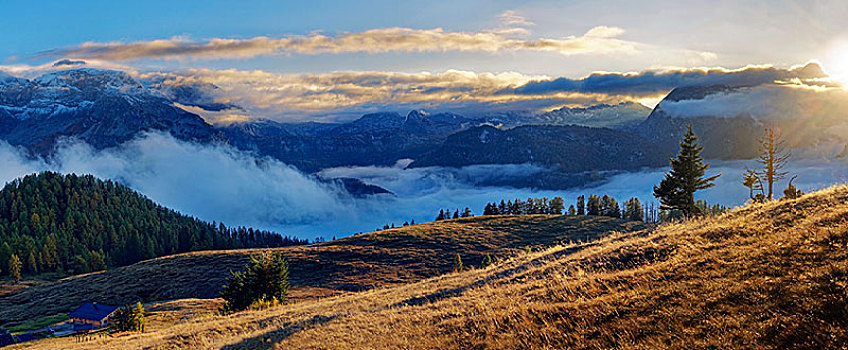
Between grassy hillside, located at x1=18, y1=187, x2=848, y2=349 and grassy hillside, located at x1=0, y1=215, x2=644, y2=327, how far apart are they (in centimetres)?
5246

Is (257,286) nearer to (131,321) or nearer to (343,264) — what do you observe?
(131,321)

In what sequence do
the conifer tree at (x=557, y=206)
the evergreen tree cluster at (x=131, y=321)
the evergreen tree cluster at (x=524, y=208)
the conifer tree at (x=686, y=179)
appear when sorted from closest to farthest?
1. the evergreen tree cluster at (x=131, y=321)
2. the conifer tree at (x=686, y=179)
3. the conifer tree at (x=557, y=206)
4. the evergreen tree cluster at (x=524, y=208)

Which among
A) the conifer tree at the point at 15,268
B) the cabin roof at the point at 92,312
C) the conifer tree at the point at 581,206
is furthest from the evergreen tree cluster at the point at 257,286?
the conifer tree at the point at 15,268

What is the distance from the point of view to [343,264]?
87.8 m

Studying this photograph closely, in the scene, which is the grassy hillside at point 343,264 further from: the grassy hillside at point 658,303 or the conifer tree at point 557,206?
the grassy hillside at point 658,303

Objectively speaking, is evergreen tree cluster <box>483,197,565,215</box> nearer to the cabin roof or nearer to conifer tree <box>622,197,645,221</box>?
conifer tree <box>622,197,645,221</box>

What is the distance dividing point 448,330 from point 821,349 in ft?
29.1

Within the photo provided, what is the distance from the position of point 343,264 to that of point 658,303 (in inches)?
3118

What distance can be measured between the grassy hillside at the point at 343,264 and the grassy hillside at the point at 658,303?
172 feet

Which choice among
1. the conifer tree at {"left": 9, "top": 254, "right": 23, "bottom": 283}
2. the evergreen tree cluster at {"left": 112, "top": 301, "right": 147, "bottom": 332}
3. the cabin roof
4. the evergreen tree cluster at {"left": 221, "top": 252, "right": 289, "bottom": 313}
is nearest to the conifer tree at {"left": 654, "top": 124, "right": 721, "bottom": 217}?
the evergreen tree cluster at {"left": 221, "top": 252, "right": 289, "bottom": 313}

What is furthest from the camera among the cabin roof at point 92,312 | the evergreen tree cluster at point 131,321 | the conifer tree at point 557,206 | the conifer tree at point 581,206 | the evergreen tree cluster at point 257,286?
the conifer tree at point 557,206

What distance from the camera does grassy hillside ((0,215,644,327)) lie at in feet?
264

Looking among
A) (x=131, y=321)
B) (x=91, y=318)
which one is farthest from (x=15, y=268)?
(x=131, y=321)

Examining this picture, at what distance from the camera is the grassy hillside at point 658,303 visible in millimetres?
10016
